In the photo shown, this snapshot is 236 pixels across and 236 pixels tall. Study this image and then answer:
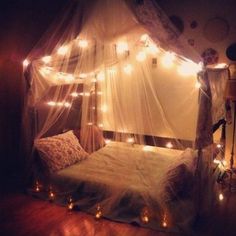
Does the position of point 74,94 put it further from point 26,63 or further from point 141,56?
point 141,56

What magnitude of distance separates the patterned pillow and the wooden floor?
478 millimetres

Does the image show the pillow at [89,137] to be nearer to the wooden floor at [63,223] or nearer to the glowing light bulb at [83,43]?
the wooden floor at [63,223]

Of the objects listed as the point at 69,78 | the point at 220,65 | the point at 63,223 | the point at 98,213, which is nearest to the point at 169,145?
the point at 220,65

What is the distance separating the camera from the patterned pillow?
9.84 ft

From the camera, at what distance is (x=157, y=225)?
2418mm

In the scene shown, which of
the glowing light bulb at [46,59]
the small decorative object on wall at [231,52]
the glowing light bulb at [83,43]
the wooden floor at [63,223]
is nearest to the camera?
the wooden floor at [63,223]

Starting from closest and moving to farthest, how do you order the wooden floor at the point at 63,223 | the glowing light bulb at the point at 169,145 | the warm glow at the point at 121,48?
the wooden floor at the point at 63,223 → the warm glow at the point at 121,48 → the glowing light bulb at the point at 169,145

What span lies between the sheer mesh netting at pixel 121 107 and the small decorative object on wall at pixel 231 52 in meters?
0.56

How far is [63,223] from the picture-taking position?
254cm

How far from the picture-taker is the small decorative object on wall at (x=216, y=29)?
343 cm

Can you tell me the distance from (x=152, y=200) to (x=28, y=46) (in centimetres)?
257

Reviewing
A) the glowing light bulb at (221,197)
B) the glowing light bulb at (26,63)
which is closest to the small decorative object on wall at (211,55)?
the glowing light bulb at (221,197)

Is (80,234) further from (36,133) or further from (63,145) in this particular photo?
(36,133)

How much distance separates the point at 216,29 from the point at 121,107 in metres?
1.70
